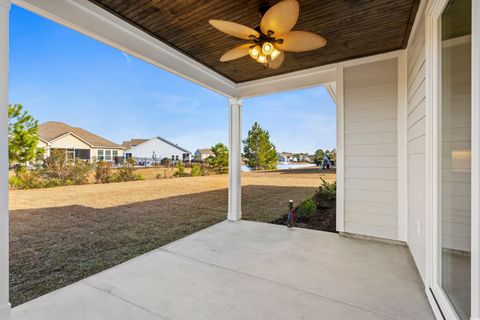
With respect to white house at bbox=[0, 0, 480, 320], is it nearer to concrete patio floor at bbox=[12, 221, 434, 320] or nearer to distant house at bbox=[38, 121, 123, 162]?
concrete patio floor at bbox=[12, 221, 434, 320]

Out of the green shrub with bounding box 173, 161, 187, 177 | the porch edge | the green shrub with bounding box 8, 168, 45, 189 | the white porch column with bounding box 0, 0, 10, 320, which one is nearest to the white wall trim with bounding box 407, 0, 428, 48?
the porch edge

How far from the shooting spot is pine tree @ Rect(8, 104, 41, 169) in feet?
12.0

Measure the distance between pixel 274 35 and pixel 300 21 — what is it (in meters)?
0.70

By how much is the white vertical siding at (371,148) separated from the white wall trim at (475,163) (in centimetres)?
218

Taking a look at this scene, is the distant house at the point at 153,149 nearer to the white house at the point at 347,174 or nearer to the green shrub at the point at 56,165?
the green shrub at the point at 56,165

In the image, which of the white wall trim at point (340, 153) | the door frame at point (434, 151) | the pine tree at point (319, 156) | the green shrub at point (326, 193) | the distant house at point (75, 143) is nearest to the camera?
the door frame at point (434, 151)

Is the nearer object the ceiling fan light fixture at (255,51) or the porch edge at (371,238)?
the ceiling fan light fixture at (255,51)

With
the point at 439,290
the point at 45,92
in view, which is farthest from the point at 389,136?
the point at 45,92

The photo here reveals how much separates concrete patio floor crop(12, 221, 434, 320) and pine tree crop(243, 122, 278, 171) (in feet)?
26.2

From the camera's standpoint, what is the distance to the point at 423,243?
6.77 feet

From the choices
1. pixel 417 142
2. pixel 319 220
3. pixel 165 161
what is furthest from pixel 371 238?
pixel 165 161

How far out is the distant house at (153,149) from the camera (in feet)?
19.3

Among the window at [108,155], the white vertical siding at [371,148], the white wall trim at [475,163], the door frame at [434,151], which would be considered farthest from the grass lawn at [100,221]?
the white wall trim at [475,163]

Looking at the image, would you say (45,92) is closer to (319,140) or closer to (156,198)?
(156,198)
